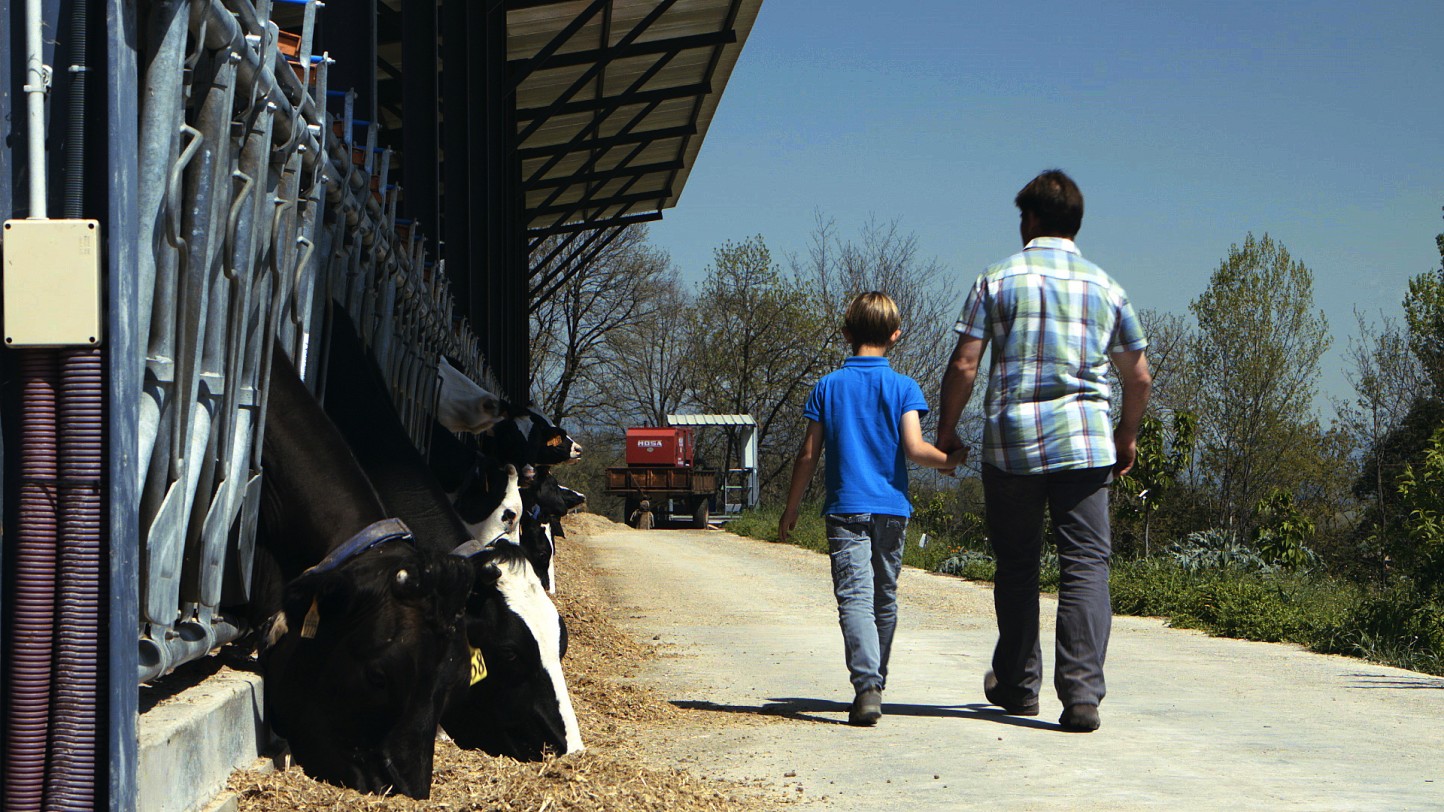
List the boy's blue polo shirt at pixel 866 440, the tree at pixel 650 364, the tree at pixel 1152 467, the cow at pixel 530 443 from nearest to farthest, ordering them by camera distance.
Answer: the boy's blue polo shirt at pixel 866 440 < the cow at pixel 530 443 < the tree at pixel 1152 467 < the tree at pixel 650 364

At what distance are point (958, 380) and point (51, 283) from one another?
3.60 m

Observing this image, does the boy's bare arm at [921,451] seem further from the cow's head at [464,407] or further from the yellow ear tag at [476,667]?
the cow's head at [464,407]

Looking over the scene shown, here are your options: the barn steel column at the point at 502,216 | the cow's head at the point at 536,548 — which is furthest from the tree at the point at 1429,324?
the cow's head at the point at 536,548

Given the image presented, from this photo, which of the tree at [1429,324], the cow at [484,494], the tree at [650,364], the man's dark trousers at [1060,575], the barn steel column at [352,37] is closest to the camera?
the man's dark trousers at [1060,575]

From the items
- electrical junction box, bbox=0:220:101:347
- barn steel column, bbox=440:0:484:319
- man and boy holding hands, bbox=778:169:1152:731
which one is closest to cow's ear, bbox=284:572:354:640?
electrical junction box, bbox=0:220:101:347

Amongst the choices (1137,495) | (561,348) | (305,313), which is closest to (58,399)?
(305,313)

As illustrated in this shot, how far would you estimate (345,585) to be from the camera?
380cm

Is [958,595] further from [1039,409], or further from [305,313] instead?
[305,313]

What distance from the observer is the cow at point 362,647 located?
3.84m

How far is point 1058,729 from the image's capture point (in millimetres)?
5477

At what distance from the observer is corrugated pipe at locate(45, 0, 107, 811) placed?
2.76m

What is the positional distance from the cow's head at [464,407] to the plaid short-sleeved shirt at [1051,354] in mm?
3869

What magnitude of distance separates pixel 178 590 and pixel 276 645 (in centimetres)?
41

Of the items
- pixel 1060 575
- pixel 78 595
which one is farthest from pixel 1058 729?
pixel 78 595
